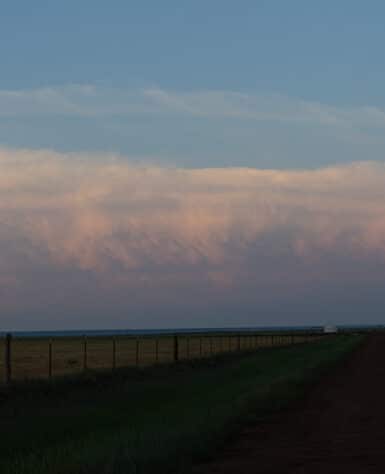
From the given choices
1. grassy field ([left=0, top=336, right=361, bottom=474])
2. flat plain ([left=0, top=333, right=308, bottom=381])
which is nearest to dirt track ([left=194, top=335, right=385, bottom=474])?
grassy field ([left=0, top=336, right=361, bottom=474])

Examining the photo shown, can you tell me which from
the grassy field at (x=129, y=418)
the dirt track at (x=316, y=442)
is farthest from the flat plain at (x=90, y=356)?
the dirt track at (x=316, y=442)

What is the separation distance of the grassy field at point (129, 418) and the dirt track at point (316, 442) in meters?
0.53

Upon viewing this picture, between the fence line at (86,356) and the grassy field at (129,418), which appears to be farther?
the fence line at (86,356)

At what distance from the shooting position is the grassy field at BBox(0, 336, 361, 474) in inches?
517

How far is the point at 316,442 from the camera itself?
16.6 metres

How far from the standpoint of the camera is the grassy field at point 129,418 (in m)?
13.1

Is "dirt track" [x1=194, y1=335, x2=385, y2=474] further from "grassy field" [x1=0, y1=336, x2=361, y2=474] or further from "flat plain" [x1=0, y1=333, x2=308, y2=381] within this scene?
"flat plain" [x1=0, y1=333, x2=308, y2=381]

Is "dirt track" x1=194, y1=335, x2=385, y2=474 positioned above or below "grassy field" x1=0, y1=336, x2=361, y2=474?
below

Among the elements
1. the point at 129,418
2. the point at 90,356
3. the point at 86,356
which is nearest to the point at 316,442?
the point at 129,418

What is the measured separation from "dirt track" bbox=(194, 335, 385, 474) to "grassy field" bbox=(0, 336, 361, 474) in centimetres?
53

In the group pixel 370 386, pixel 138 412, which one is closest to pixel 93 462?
pixel 138 412

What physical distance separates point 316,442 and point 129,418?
4.95 metres

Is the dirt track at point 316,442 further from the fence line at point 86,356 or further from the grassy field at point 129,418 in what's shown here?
the fence line at point 86,356

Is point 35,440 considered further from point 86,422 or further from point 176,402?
point 176,402
